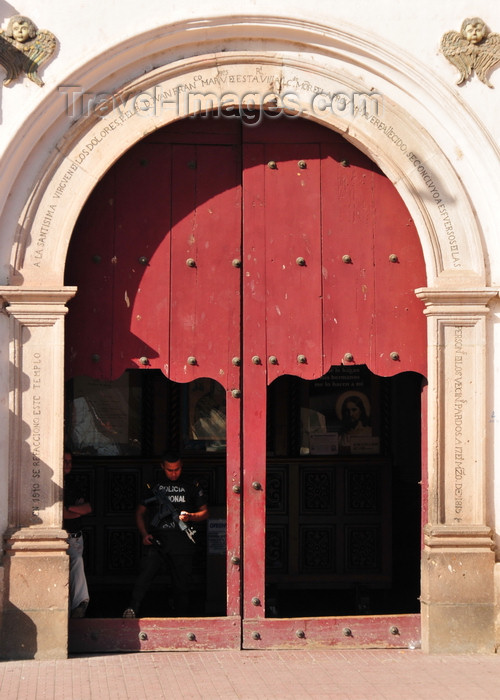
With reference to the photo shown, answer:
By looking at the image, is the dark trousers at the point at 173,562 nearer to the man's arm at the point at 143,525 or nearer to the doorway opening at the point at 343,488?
the man's arm at the point at 143,525

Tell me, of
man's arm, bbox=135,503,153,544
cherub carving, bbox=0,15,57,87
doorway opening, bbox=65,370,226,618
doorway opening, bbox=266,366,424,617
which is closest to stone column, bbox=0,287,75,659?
man's arm, bbox=135,503,153,544

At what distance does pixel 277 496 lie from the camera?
10.9 m

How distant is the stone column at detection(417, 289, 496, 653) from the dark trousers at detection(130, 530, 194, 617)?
2.15 metres

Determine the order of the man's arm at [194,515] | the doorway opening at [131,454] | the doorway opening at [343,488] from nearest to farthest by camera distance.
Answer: the man's arm at [194,515]
the doorway opening at [131,454]
the doorway opening at [343,488]

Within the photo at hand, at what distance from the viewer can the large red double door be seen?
27.1 feet

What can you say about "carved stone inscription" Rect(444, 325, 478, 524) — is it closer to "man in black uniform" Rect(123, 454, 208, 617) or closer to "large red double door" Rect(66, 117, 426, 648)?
"large red double door" Rect(66, 117, 426, 648)

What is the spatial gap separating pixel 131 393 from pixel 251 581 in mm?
3303

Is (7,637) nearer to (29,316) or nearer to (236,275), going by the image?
(29,316)

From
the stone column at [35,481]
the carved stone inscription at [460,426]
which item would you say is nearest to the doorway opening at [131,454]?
the stone column at [35,481]

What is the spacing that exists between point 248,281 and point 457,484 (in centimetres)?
230

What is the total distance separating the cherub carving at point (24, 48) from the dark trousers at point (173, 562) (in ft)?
13.0

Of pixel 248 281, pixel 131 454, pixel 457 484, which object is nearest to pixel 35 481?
pixel 248 281

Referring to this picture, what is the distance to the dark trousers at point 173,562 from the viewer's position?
900 centimetres

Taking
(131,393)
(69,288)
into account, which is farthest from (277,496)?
(69,288)
